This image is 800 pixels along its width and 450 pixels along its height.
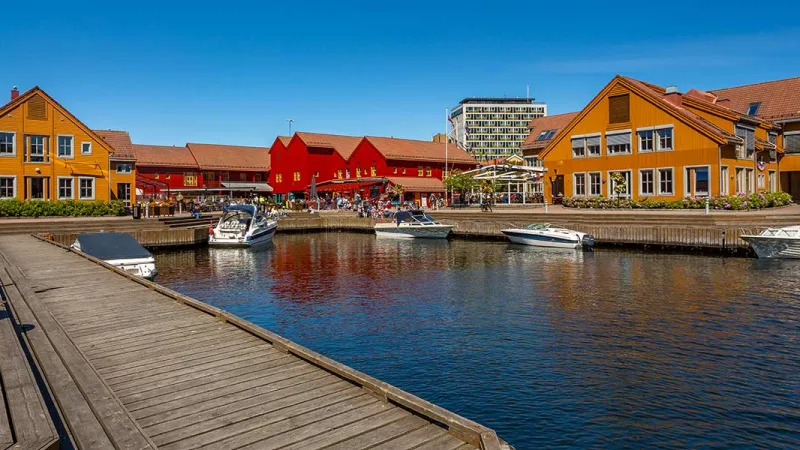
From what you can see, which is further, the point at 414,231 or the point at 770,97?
the point at 770,97

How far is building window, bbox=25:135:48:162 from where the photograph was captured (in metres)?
46.8

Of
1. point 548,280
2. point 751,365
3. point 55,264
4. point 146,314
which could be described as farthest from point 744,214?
point 55,264

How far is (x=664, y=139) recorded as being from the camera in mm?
45781

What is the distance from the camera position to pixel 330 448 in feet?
20.2

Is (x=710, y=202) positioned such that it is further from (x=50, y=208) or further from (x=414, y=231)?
(x=50, y=208)

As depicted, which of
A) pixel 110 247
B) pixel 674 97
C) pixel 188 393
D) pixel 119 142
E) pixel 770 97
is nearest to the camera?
pixel 188 393

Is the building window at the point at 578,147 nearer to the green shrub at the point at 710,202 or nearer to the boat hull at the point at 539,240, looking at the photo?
the green shrub at the point at 710,202

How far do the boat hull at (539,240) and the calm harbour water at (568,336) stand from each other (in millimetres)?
5474

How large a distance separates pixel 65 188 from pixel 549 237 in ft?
131

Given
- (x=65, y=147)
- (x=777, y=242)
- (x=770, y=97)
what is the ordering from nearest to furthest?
(x=777, y=242), (x=65, y=147), (x=770, y=97)

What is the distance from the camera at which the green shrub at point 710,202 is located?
38.8 meters

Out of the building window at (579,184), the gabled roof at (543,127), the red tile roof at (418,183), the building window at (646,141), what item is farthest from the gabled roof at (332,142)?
the building window at (646,141)

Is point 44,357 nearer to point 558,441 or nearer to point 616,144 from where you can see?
point 558,441

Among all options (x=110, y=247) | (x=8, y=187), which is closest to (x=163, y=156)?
(x=8, y=187)
